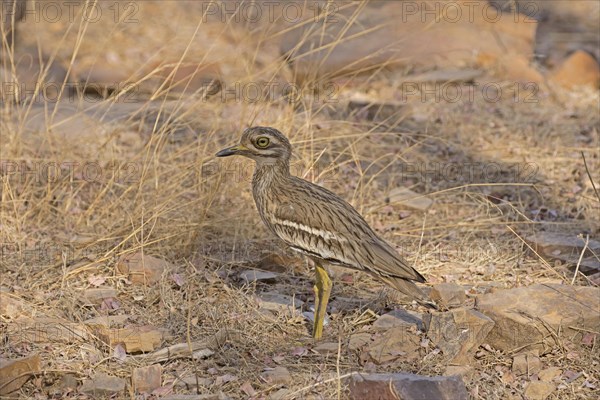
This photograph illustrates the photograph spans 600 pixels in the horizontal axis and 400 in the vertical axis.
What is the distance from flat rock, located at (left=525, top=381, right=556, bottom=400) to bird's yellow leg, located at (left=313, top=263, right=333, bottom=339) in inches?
38.8

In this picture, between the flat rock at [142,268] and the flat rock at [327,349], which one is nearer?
the flat rock at [327,349]

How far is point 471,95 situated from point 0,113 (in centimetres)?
416

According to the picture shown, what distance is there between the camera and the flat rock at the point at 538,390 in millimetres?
4211

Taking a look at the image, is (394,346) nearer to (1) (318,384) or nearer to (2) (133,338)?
(1) (318,384)

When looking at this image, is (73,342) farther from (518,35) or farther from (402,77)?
(518,35)

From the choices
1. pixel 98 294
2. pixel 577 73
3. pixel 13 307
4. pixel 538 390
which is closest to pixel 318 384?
pixel 538 390

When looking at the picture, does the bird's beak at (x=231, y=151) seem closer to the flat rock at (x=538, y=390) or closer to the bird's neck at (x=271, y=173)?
the bird's neck at (x=271, y=173)

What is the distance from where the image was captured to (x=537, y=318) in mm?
4535

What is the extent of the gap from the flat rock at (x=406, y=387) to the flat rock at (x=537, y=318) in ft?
2.47

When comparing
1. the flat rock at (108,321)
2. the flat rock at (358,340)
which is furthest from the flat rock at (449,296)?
the flat rock at (108,321)

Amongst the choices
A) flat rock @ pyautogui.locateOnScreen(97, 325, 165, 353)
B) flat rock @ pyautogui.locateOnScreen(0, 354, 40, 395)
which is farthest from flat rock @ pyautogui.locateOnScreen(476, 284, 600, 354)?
flat rock @ pyautogui.locateOnScreen(0, 354, 40, 395)

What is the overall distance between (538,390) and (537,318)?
42cm

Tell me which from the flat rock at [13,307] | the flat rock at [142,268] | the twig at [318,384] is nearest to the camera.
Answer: the twig at [318,384]

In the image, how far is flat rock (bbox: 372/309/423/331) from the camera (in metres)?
4.67
